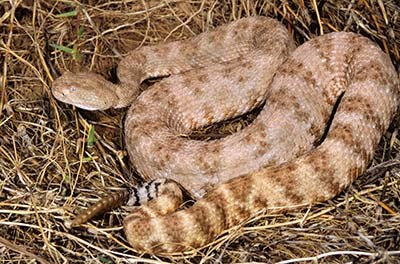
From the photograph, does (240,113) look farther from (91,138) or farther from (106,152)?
(91,138)

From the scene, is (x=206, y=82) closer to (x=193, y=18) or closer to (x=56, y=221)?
(x=193, y=18)

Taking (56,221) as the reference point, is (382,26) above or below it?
above

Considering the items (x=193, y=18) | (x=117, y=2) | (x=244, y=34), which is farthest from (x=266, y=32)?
(x=117, y=2)

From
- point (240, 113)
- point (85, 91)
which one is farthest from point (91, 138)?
point (240, 113)

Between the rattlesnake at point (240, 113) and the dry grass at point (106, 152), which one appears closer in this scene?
the dry grass at point (106, 152)

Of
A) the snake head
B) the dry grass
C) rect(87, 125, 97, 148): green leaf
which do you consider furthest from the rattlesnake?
rect(87, 125, 97, 148): green leaf

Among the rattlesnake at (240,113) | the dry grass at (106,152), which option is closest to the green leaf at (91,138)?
the dry grass at (106,152)

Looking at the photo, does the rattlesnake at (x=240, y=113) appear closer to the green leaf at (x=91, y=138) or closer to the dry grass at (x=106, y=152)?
the dry grass at (x=106, y=152)

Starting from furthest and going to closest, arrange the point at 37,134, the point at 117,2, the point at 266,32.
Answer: the point at 117,2
the point at 266,32
the point at 37,134
